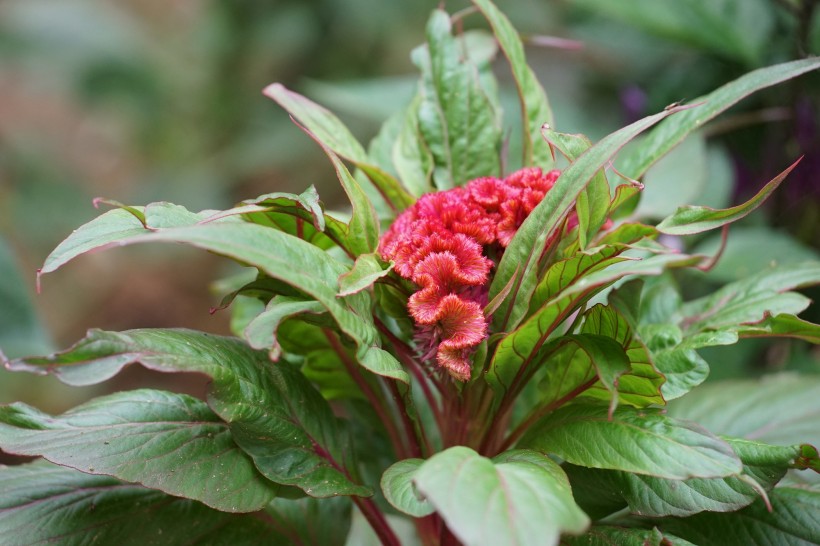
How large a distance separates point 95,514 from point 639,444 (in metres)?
0.42

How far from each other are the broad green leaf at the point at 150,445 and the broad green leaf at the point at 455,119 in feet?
1.07

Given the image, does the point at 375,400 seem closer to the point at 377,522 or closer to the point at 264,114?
the point at 377,522

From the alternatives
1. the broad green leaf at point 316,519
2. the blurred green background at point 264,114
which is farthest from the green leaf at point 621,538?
the blurred green background at point 264,114

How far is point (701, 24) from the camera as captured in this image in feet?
4.11

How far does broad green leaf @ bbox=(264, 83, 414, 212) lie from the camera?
26.4 inches

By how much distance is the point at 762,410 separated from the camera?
2.64 feet

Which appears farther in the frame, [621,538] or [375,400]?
[375,400]

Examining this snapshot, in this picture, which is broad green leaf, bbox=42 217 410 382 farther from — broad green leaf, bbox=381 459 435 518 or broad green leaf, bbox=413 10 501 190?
broad green leaf, bbox=413 10 501 190

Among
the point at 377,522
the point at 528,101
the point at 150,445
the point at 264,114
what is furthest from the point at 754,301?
the point at 264,114

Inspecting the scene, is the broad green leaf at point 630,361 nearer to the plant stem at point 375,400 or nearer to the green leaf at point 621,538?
the green leaf at point 621,538

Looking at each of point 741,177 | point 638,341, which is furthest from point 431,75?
point 741,177

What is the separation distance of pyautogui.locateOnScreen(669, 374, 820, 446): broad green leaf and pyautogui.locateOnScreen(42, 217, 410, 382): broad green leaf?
44 centimetres

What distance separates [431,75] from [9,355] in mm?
770

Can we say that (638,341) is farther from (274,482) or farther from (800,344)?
(800,344)
